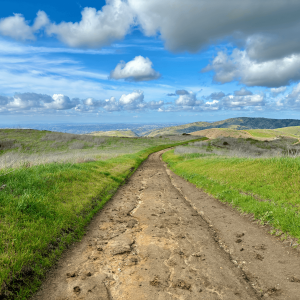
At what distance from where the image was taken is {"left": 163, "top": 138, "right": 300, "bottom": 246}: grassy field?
28.5 ft

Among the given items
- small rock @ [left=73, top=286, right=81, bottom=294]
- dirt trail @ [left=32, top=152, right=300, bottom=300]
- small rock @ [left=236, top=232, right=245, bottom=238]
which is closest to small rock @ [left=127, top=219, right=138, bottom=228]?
dirt trail @ [left=32, top=152, right=300, bottom=300]

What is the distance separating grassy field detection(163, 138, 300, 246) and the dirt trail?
916mm

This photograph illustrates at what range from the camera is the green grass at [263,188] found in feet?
28.7

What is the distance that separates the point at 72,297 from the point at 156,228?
4.34 metres

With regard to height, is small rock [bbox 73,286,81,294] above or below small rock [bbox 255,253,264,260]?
above

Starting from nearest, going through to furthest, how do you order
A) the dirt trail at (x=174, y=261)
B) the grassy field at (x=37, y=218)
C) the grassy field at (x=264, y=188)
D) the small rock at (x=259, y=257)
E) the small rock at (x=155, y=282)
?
the dirt trail at (x=174, y=261) < the small rock at (x=155, y=282) < the grassy field at (x=37, y=218) < the small rock at (x=259, y=257) < the grassy field at (x=264, y=188)

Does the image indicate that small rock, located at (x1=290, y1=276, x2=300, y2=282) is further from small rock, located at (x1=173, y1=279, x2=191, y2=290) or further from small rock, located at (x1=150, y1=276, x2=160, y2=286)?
small rock, located at (x1=150, y1=276, x2=160, y2=286)

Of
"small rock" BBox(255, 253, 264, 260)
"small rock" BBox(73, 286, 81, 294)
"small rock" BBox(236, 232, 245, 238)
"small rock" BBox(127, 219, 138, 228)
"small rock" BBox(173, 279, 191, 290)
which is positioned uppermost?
"small rock" BBox(73, 286, 81, 294)

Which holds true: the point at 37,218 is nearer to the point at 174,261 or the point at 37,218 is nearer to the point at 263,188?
the point at 174,261

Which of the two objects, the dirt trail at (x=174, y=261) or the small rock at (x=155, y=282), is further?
the small rock at (x=155, y=282)

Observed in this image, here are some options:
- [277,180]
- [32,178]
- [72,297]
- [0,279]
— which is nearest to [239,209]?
[277,180]

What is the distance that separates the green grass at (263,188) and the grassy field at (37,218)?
8.00 meters

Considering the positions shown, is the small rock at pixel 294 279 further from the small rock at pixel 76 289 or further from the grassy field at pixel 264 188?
the small rock at pixel 76 289

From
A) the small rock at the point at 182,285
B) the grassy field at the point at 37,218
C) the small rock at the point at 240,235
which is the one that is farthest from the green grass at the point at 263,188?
the grassy field at the point at 37,218
